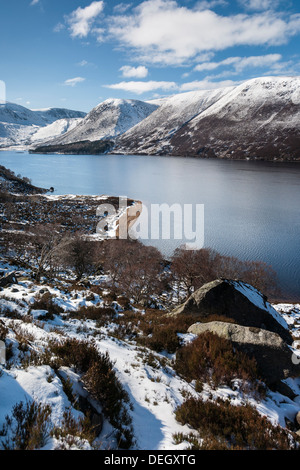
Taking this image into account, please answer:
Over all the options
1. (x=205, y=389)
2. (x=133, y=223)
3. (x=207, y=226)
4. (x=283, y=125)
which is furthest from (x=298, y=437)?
(x=283, y=125)

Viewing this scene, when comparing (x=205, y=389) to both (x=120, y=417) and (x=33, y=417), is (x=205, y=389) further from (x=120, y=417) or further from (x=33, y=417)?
(x=33, y=417)

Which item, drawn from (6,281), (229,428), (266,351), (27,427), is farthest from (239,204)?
(27,427)

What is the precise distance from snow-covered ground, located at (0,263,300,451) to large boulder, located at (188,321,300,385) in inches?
22.2

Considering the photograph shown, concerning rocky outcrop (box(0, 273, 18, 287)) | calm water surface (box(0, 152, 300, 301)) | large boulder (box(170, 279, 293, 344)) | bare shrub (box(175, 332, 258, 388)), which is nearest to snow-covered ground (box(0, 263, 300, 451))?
bare shrub (box(175, 332, 258, 388))

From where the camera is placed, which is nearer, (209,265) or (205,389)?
(205,389)

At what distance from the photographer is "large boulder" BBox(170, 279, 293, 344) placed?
12.2 meters

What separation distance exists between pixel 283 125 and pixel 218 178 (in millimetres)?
132689

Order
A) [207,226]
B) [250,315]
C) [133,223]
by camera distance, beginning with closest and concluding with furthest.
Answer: [250,315] → [207,226] → [133,223]

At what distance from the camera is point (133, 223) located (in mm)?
55438

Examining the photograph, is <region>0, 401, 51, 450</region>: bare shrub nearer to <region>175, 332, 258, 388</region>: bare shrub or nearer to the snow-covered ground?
the snow-covered ground

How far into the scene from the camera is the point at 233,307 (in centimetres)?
1238

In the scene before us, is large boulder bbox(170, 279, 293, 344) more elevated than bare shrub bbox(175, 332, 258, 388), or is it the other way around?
bare shrub bbox(175, 332, 258, 388)

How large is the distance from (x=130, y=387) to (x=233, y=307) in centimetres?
805

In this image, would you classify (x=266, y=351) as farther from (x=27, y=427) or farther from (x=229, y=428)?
(x=27, y=427)
